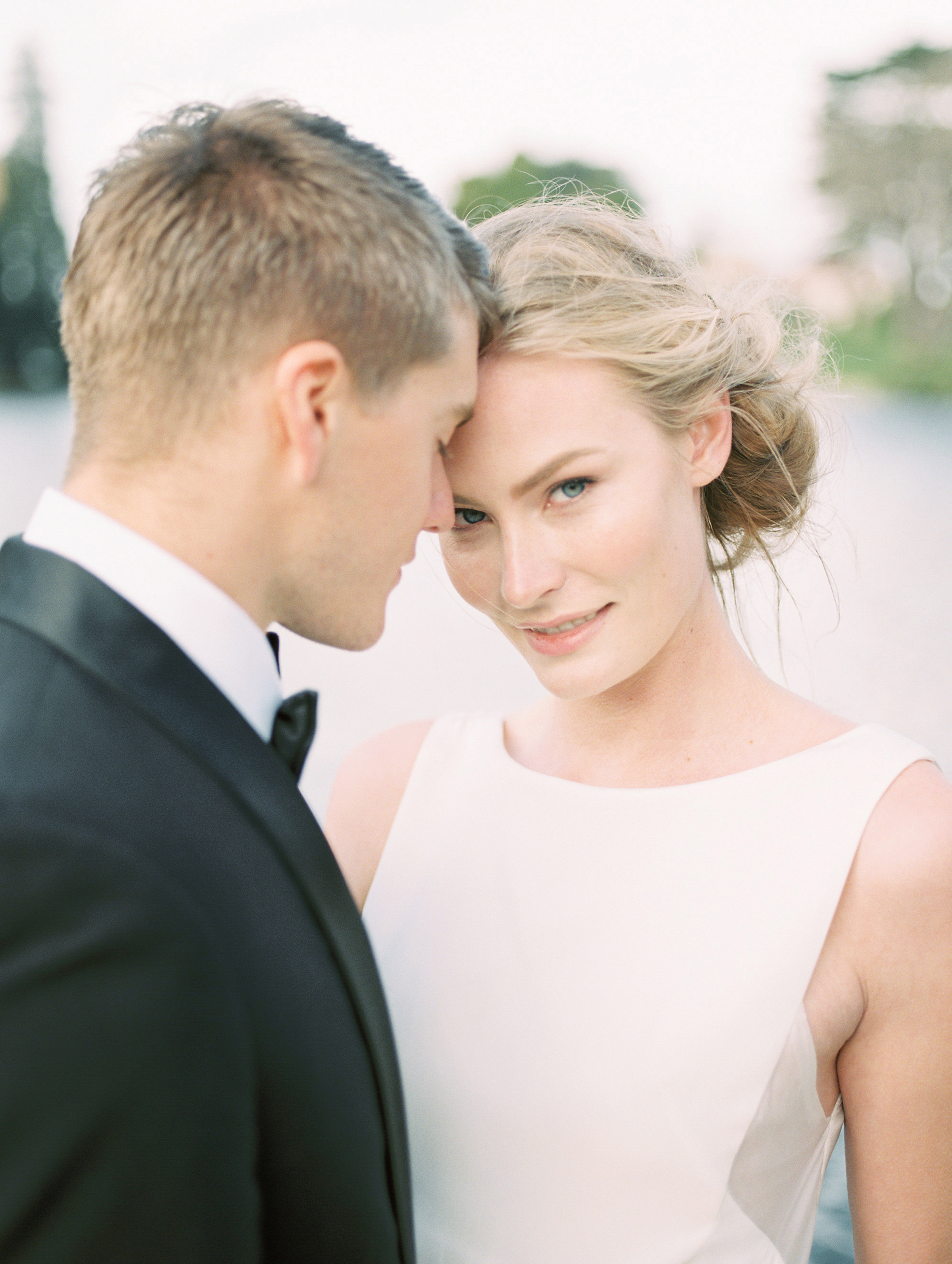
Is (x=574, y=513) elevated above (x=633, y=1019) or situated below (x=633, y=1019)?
above

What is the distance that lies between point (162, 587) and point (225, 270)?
40 centimetres

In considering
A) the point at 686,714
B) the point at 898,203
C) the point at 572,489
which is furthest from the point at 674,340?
the point at 898,203

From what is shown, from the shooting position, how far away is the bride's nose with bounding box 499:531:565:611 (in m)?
2.04

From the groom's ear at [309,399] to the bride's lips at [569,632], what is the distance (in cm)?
73

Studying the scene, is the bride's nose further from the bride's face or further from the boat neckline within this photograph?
the boat neckline

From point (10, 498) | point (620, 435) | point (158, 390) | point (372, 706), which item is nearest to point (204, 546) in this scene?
point (158, 390)

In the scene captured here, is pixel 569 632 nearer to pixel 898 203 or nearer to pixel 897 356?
pixel 897 356

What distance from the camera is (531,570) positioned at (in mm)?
2045

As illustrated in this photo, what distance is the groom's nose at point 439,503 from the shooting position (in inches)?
72.8

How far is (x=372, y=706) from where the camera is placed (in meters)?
9.73

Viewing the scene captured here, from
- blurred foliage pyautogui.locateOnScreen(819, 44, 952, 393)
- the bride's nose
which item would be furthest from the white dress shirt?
blurred foliage pyautogui.locateOnScreen(819, 44, 952, 393)

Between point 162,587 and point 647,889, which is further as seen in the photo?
point 647,889

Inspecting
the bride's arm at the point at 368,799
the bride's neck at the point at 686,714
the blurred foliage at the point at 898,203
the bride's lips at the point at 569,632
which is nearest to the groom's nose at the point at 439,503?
the bride's lips at the point at 569,632

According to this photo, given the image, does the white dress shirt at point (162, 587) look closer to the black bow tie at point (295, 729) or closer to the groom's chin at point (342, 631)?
the black bow tie at point (295, 729)
